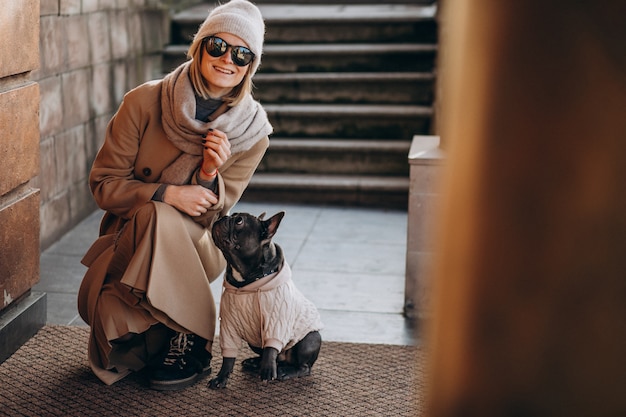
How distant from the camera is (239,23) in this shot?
10.0 feet

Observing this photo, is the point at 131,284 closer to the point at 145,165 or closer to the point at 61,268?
the point at 145,165

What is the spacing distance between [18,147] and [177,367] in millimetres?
1164

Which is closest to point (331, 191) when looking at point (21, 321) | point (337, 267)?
point (337, 267)

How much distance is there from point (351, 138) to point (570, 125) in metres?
6.78

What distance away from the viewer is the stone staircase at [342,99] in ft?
22.2

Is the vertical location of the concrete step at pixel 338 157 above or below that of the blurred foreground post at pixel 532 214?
below

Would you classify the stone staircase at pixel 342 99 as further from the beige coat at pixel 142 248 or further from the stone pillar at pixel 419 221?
the beige coat at pixel 142 248

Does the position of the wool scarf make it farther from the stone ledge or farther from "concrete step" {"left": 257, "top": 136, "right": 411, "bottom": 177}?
"concrete step" {"left": 257, "top": 136, "right": 411, "bottom": 177}

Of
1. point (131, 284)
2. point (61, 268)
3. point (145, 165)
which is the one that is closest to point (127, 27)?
point (61, 268)

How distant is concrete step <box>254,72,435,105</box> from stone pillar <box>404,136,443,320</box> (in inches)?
120

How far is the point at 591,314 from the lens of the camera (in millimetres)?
410

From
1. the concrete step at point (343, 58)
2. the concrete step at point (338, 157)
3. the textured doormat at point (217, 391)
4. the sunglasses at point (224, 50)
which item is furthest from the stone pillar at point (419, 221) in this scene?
the concrete step at point (343, 58)

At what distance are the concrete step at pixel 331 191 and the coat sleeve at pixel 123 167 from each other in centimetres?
342

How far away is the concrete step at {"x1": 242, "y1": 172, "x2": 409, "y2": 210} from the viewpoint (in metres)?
6.66
